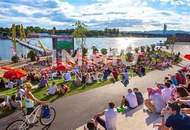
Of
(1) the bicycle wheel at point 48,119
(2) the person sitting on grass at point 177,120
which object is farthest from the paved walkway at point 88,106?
(2) the person sitting on grass at point 177,120

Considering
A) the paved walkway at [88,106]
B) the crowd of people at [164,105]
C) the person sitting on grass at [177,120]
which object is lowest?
the paved walkway at [88,106]

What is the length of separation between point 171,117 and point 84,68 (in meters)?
27.5

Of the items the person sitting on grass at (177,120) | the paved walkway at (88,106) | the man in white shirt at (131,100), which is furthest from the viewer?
the man in white shirt at (131,100)

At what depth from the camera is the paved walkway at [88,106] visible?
1584 centimetres

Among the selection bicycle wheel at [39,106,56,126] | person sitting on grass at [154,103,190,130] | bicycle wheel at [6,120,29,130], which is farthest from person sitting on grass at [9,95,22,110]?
person sitting on grass at [154,103,190,130]

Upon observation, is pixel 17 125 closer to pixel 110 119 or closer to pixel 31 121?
pixel 31 121

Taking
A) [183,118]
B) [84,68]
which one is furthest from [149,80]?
[183,118]

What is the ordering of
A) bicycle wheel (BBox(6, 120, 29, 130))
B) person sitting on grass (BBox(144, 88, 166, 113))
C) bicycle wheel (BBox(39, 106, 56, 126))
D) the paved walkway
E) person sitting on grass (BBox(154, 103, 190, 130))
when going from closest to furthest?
person sitting on grass (BBox(154, 103, 190, 130)) → bicycle wheel (BBox(6, 120, 29, 130)) → bicycle wheel (BBox(39, 106, 56, 126)) → the paved walkway → person sitting on grass (BBox(144, 88, 166, 113))

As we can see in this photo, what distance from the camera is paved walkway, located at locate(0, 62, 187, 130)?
15.8 m

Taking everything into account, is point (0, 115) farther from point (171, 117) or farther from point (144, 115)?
point (171, 117)

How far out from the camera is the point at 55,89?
23.8 meters

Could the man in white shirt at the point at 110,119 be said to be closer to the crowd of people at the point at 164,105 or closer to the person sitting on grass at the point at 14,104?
the crowd of people at the point at 164,105

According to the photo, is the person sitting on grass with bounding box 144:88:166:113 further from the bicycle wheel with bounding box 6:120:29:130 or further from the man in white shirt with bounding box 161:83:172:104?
the bicycle wheel with bounding box 6:120:29:130

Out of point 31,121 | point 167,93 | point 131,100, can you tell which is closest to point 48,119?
point 31,121
